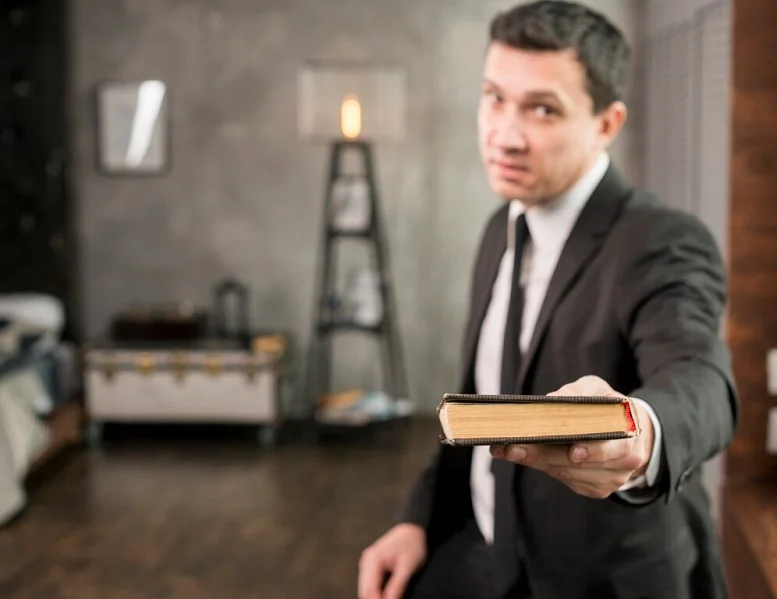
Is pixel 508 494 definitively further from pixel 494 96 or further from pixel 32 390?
pixel 32 390

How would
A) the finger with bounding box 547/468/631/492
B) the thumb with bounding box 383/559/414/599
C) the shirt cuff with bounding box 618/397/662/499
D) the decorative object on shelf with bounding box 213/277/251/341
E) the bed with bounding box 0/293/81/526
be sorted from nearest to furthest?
the finger with bounding box 547/468/631/492 → the shirt cuff with bounding box 618/397/662/499 → the thumb with bounding box 383/559/414/599 → the bed with bounding box 0/293/81/526 → the decorative object on shelf with bounding box 213/277/251/341

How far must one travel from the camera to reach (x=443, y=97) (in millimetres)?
5547

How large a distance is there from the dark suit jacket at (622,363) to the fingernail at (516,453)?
0.37 metres

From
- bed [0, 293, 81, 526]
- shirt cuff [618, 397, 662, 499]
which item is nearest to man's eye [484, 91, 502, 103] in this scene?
shirt cuff [618, 397, 662, 499]

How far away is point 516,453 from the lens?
820 mm

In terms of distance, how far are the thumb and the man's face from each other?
57 centimetres

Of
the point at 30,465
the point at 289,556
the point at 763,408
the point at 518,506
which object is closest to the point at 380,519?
the point at 289,556

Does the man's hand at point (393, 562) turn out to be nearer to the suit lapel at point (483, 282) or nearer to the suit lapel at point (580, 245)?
the suit lapel at point (483, 282)

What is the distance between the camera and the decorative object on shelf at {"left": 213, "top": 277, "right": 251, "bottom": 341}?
546 cm

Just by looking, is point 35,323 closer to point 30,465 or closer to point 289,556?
point 30,465

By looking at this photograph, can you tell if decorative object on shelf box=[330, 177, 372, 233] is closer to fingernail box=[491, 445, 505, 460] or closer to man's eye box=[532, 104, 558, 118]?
man's eye box=[532, 104, 558, 118]

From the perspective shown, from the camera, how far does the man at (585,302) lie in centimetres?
122

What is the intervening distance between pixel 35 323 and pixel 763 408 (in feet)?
12.6

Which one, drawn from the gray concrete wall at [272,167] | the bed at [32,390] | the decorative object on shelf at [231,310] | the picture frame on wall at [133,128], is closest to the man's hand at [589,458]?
the bed at [32,390]
